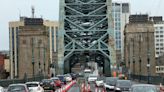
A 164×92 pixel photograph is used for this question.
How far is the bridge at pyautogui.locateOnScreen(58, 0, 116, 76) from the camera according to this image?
142500 mm

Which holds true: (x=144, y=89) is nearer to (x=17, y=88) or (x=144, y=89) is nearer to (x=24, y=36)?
(x=17, y=88)

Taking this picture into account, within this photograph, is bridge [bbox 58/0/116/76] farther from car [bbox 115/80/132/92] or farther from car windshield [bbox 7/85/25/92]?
car windshield [bbox 7/85/25/92]

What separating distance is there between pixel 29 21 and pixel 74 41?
1536 cm

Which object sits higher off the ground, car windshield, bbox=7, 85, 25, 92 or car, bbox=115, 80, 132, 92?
car windshield, bbox=7, 85, 25, 92

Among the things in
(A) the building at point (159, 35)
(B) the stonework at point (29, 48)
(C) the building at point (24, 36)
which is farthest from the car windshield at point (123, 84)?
(A) the building at point (159, 35)

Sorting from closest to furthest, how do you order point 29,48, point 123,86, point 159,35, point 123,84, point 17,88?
point 17,88 → point 123,86 → point 123,84 → point 29,48 → point 159,35

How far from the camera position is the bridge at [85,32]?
468 ft

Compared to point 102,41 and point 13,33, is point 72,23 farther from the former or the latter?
point 13,33

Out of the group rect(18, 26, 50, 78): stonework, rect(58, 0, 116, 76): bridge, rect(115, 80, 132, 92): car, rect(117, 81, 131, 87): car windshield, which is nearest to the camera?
rect(115, 80, 132, 92): car

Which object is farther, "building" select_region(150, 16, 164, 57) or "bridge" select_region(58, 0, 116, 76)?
"building" select_region(150, 16, 164, 57)

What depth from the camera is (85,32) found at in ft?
499

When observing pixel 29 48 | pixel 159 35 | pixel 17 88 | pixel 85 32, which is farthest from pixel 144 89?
pixel 159 35

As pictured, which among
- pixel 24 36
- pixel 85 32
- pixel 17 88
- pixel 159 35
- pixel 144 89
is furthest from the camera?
pixel 159 35

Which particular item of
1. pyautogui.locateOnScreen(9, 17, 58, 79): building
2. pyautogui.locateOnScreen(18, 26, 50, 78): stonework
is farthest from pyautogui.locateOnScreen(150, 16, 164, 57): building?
pyautogui.locateOnScreen(18, 26, 50, 78): stonework
